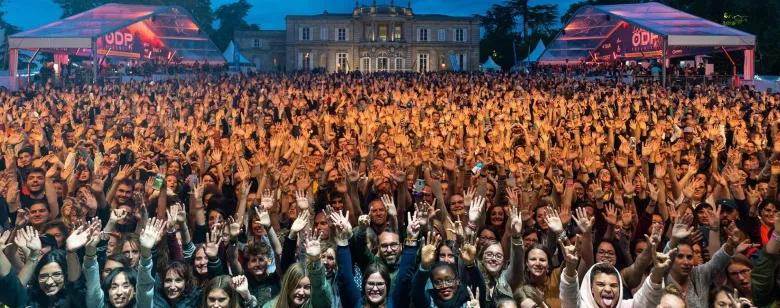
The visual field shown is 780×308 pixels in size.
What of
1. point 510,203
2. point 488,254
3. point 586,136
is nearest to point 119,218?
point 488,254

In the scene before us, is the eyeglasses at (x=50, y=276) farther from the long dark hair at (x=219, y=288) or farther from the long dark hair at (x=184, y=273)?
the long dark hair at (x=219, y=288)

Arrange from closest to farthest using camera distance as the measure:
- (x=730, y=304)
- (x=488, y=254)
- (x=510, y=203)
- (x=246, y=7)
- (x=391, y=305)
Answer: (x=730, y=304)
(x=391, y=305)
(x=488, y=254)
(x=510, y=203)
(x=246, y=7)

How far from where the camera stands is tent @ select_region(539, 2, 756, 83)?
2548 centimetres

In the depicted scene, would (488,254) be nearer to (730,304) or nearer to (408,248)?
(408,248)

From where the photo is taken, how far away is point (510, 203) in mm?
6965

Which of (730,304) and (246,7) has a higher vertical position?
(246,7)

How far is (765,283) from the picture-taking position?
5.00 meters

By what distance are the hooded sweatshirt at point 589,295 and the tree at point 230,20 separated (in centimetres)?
8543

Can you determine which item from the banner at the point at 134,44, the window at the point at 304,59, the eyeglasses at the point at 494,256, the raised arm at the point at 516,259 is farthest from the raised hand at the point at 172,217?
the window at the point at 304,59

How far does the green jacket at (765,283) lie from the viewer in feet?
16.4

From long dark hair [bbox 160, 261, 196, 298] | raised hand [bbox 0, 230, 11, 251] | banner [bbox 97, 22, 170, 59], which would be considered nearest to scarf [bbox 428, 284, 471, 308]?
long dark hair [bbox 160, 261, 196, 298]

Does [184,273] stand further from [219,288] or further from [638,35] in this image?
[638,35]

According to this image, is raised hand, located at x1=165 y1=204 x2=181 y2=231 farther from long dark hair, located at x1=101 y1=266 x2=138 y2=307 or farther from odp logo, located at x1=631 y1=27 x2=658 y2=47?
odp logo, located at x1=631 y1=27 x2=658 y2=47

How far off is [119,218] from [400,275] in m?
2.33
